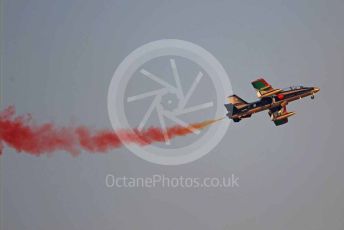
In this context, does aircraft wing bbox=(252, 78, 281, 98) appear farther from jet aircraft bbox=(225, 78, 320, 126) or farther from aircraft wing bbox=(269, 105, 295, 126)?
aircraft wing bbox=(269, 105, 295, 126)

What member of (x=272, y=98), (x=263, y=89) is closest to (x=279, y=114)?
(x=272, y=98)

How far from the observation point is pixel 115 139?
41.6m

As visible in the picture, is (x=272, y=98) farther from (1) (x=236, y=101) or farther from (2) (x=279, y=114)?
(1) (x=236, y=101)

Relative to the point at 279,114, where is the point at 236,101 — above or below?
above

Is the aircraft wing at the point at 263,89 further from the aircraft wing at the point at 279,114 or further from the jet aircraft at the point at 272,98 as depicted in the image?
the aircraft wing at the point at 279,114

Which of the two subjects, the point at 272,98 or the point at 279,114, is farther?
the point at 279,114

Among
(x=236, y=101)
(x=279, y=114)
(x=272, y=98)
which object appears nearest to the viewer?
(x=236, y=101)

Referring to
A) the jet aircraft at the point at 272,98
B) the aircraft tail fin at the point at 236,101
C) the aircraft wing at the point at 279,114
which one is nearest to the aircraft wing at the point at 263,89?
the jet aircraft at the point at 272,98

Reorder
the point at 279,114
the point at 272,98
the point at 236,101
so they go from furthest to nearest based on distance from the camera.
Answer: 1. the point at 279,114
2. the point at 272,98
3. the point at 236,101

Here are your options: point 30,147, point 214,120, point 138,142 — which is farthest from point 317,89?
point 30,147

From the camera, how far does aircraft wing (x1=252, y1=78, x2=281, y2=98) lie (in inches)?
1572

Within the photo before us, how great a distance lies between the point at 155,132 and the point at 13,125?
1051 cm

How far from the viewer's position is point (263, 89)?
40.0m

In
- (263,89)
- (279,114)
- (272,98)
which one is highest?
(263,89)
